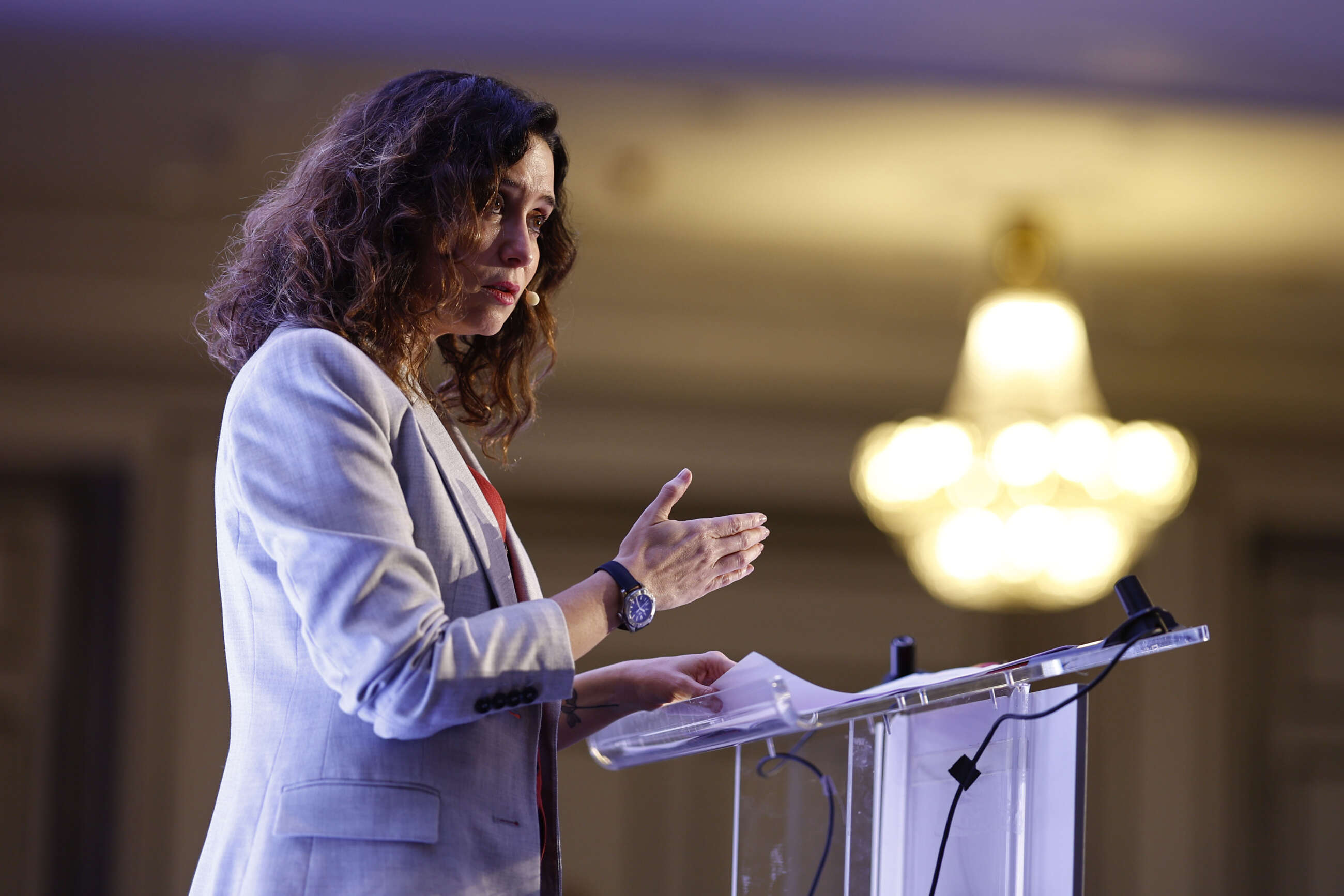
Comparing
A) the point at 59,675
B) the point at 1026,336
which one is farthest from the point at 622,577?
the point at 59,675

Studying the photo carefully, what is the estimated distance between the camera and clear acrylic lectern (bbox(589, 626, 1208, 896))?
41.4 inches

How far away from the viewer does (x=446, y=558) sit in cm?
108

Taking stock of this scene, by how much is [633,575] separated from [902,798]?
374 mm

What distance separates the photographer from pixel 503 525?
4.10 feet

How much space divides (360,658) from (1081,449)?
3.88 metres

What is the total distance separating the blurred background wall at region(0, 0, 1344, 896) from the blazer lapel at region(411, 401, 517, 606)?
2438mm

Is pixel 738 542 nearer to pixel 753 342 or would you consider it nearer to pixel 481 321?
pixel 481 321

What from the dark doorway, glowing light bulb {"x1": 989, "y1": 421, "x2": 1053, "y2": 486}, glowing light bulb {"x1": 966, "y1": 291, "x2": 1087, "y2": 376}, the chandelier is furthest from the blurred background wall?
glowing light bulb {"x1": 989, "y1": 421, "x2": 1053, "y2": 486}

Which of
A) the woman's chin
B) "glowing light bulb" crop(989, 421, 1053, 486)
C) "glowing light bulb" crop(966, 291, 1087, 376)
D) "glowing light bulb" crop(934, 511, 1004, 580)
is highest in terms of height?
"glowing light bulb" crop(966, 291, 1087, 376)

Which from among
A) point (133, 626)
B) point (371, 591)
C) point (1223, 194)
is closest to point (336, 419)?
point (371, 591)

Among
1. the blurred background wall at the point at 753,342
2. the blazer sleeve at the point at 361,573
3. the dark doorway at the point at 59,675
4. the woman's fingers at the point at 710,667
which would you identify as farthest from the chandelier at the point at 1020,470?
the blazer sleeve at the point at 361,573

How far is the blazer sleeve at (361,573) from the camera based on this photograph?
933 mm

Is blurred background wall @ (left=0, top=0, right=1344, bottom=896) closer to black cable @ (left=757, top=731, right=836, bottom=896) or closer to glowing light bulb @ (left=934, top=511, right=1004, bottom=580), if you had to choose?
glowing light bulb @ (left=934, top=511, right=1004, bottom=580)

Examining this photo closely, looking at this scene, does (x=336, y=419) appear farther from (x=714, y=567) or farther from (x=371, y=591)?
(x=714, y=567)
